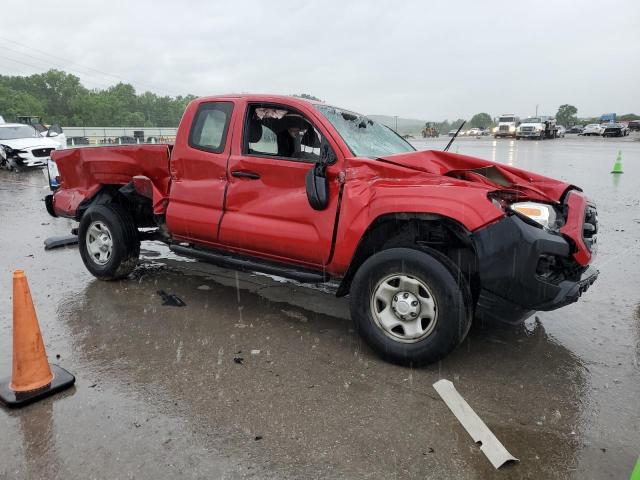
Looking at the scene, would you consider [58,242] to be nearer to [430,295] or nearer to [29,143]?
[430,295]

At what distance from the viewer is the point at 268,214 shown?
4250 mm

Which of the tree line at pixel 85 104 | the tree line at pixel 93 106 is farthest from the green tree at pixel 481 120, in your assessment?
the tree line at pixel 85 104

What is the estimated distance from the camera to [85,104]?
4690 inches

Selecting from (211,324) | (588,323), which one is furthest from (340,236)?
(588,323)

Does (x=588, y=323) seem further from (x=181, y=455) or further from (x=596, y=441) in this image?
(x=181, y=455)

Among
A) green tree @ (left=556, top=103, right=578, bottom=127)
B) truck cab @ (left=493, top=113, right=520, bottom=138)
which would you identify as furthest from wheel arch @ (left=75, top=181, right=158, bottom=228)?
green tree @ (left=556, top=103, right=578, bottom=127)

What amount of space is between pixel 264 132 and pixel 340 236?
135cm

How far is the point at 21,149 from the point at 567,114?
119796 millimetres

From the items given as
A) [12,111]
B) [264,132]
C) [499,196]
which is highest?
[12,111]

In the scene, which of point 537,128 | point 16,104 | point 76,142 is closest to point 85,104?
point 16,104

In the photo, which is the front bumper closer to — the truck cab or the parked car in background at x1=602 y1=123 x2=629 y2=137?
the truck cab

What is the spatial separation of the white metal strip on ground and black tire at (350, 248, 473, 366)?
9.9 inches

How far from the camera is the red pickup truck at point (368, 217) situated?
3.30m

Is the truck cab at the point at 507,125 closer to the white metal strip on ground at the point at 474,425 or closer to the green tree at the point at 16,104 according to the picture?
the white metal strip on ground at the point at 474,425
